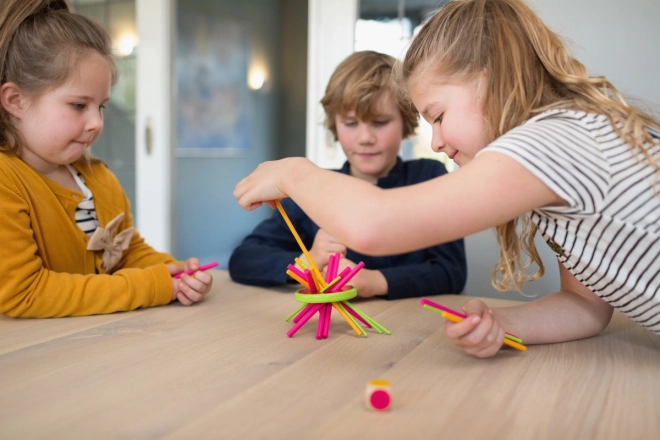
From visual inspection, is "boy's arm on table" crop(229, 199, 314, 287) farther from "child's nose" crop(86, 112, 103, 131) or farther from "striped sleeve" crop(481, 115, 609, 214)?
"striped sleeve" crop(481, 115, 609, 214)

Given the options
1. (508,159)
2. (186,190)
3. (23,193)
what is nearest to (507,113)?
(508,159)

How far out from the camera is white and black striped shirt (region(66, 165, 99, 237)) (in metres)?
1.22

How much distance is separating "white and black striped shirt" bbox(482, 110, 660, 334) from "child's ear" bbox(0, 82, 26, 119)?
35.5 inches

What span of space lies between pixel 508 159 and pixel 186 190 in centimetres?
371

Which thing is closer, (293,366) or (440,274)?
(293,366)

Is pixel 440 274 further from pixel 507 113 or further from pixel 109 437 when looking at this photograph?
pixel 109 437

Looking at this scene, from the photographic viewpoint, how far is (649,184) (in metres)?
0.74

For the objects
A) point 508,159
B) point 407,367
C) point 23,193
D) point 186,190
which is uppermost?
point 508,159

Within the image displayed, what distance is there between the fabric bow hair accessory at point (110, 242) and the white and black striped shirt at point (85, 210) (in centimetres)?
3

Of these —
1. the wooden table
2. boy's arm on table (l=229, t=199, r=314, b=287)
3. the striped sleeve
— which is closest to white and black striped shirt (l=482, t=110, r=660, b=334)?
the striped sleeve

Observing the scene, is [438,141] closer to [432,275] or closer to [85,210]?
[432,275]

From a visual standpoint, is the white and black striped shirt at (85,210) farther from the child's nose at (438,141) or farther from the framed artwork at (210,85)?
the framed artwork at (210,85)

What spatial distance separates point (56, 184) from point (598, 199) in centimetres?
98

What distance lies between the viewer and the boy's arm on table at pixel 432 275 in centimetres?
117
